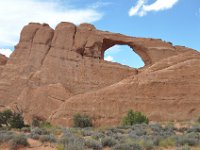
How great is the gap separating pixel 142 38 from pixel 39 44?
12485 mm

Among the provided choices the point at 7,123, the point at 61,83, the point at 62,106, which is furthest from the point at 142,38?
the point at 7,123

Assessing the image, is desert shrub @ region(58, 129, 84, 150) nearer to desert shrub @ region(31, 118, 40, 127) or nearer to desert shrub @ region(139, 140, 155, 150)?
desert shrub @ region(139, 140, 155, 150)

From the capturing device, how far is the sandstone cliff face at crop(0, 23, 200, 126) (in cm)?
3738

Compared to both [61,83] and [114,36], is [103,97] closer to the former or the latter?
[61,83]

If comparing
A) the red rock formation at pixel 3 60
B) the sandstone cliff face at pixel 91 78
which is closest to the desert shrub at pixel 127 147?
the sandstone cliff face at pixel 91 78

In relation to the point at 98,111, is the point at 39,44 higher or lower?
higher

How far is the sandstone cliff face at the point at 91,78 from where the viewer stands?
37.4m

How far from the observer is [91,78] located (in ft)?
153

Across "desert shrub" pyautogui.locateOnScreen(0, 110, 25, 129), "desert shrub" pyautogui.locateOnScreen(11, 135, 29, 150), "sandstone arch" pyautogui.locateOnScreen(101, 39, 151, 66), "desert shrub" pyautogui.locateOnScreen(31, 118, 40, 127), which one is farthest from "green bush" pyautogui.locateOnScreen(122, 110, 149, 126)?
"sandstone arch" pyautogui.locateOnScreen(101, 39, 151, 66)

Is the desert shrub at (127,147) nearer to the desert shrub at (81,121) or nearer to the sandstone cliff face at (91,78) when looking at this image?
the desert shrub at (81,121)

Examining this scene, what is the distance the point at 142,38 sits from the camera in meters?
49.8

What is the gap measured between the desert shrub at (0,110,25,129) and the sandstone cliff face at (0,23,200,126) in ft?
13.7

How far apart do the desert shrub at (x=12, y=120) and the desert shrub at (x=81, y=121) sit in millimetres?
4558

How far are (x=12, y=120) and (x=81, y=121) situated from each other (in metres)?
5.87
